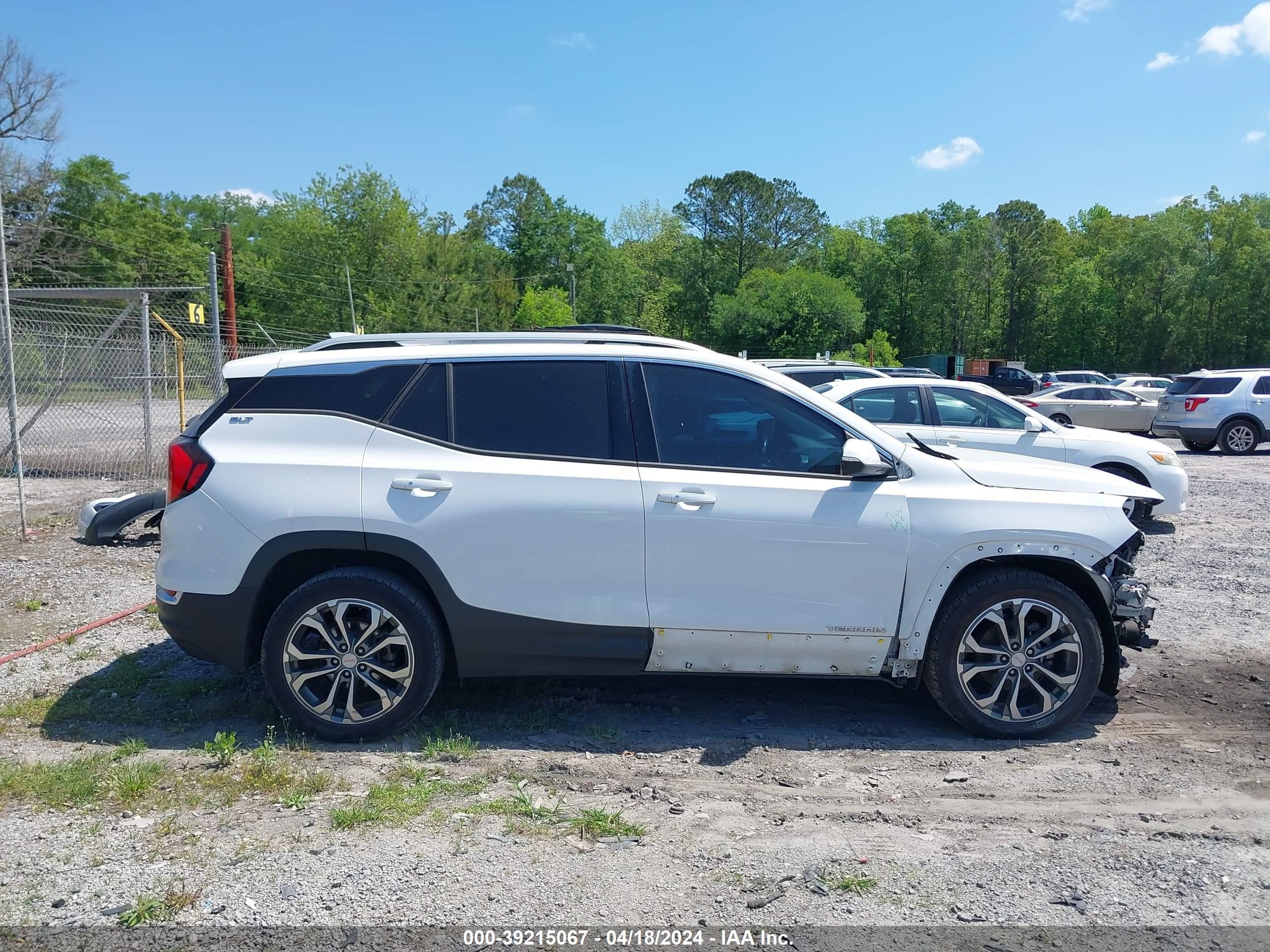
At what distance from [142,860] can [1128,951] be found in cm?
345

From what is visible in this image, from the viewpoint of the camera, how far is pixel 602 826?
361 cm

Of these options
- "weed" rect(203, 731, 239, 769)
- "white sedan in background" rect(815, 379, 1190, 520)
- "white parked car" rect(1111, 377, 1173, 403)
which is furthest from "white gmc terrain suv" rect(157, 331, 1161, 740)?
"white parked car" rect(1111, 377, 1173, 403)

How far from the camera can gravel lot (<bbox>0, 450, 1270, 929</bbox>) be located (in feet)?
10.3

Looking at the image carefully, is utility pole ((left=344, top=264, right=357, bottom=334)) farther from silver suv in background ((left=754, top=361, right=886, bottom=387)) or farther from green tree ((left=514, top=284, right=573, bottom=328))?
silver suv in background ((left=754, top=361, right=886, bottom=387))

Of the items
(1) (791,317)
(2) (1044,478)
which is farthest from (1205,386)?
(1) (791,317)

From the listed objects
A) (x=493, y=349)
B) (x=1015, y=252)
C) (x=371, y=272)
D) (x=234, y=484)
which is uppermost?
(x=1015, y=252)

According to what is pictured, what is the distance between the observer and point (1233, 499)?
12148 millimetres

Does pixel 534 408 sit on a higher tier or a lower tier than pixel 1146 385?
lower

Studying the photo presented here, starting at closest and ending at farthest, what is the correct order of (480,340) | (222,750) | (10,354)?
(222,750)
(480,340)
(10,354)

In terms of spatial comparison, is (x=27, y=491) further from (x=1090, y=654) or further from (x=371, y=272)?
(x=371, y=272)

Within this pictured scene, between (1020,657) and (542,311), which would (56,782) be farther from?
(542,311)

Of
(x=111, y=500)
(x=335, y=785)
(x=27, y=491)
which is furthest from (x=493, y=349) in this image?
(x=27, y=491)

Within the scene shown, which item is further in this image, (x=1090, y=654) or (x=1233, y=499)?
(x=1233, y=499)

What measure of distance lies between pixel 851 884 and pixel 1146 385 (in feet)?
123
